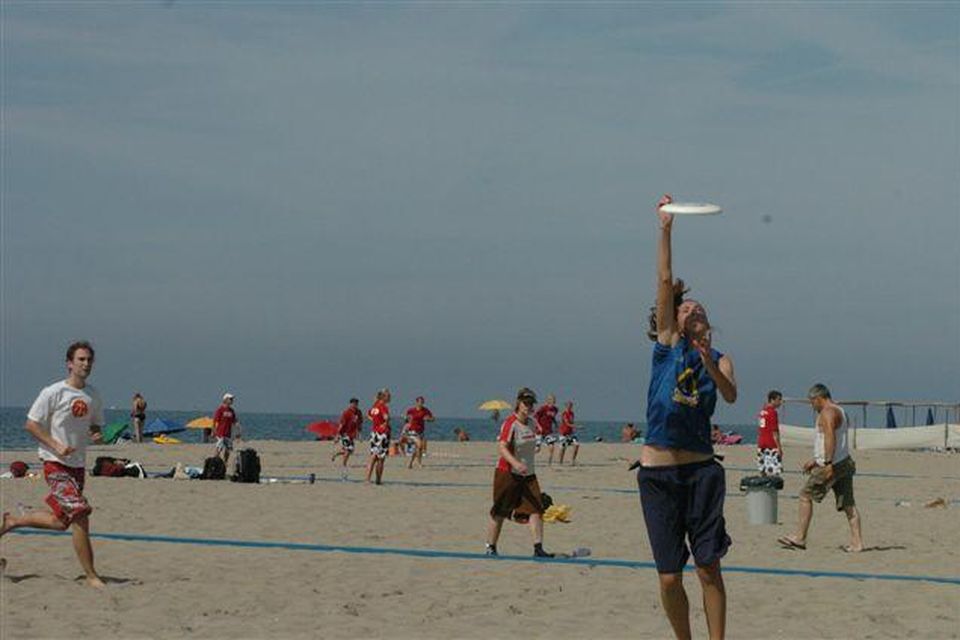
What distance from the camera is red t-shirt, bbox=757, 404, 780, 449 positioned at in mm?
23719

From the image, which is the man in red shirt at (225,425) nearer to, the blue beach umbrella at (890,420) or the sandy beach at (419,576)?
the sandy beach at (419,576)

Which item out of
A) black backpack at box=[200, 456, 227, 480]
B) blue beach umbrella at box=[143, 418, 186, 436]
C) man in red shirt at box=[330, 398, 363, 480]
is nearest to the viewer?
black backpack at box=[200, 456, 227, 480]

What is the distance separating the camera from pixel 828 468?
1516 centimetres

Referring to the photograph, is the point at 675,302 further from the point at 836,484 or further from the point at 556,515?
the point at 556,515

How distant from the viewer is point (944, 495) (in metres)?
27.0

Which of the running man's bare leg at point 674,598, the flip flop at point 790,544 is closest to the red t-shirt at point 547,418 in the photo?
the flip flop at point 790,544

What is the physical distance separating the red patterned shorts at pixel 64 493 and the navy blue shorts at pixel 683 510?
4.84 meters

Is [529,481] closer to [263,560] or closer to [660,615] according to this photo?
[263,560]

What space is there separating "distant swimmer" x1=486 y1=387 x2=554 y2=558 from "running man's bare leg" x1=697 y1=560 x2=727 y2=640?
21.5 ft

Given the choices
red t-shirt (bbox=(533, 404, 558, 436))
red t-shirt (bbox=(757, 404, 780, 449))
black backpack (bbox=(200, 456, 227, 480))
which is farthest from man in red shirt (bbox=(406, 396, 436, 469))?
red t-shirt (bbox=(757, 404, 780, 449))

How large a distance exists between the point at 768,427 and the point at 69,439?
49.5 ft

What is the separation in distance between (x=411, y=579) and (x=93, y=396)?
287cm

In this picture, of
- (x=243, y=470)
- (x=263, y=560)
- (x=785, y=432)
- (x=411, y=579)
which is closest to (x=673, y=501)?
(x=411, y=579)

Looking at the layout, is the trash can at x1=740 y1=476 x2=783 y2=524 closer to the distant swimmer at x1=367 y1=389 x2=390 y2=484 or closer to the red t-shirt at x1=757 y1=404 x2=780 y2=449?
the red t-shirt at x1=757 y1=404 x2=780 y2=449
